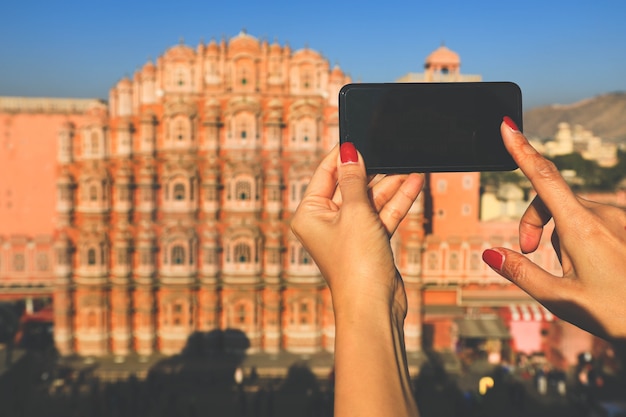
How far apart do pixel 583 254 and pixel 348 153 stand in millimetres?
970

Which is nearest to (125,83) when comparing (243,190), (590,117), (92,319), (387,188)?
(243,190)

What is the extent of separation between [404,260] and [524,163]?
64.8ft

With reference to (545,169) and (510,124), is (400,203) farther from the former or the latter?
(545,169)

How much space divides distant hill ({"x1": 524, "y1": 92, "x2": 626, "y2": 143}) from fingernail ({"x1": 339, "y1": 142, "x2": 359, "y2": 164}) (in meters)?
116

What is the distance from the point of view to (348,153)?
2562 mm

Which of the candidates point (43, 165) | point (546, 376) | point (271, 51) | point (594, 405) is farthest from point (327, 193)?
point (43, 165)

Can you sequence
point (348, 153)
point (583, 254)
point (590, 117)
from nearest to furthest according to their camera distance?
point (583, 254) → point (348, 153) → point (590, 117)

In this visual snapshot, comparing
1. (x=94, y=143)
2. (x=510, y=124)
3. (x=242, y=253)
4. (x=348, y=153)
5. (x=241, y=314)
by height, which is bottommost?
(x=241, y=314)

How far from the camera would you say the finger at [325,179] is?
2695mm

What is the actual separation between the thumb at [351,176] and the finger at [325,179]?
100mm

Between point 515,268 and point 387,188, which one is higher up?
point 387,188

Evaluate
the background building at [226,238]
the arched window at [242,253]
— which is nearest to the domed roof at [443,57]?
the background building at [226,238]

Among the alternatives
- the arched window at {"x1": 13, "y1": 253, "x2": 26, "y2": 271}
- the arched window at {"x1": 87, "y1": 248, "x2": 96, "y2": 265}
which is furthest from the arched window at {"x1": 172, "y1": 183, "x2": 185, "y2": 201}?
the arched window at {"x1": 13, "y1": 253, "x2": 26, "y2": 271}

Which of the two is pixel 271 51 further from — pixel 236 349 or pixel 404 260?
pixel 236 349
